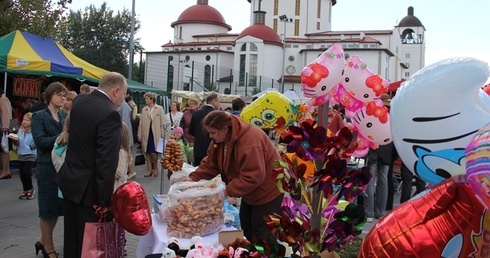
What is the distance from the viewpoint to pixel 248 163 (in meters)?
3.32

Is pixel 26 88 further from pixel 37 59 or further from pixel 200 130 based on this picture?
pixel 200 130

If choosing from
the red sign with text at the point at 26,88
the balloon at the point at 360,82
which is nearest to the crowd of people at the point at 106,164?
the balloon at the point at 360,82

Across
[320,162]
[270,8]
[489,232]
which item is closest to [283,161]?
[320,162]

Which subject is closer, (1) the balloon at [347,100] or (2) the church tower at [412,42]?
(1) the balloon at [347,100]

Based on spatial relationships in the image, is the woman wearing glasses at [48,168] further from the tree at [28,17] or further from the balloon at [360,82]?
the tree at [28,17]

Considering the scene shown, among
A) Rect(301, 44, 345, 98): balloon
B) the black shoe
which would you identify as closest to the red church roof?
the black shoe

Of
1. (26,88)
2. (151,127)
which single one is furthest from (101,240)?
(26,88)

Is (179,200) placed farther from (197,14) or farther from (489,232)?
(197,14)

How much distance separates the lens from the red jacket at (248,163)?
3.31 metres

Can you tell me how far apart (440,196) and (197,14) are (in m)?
68.7

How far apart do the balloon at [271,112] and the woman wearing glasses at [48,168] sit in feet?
7.14

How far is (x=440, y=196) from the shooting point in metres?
1.77

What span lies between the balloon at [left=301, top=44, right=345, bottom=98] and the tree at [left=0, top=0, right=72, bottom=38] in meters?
11.1

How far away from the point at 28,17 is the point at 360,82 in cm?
1155
